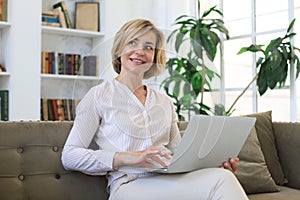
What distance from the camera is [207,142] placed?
1.65 meters

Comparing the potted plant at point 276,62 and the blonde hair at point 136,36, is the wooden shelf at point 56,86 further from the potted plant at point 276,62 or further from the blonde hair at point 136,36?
the blonde hair at point 136,36

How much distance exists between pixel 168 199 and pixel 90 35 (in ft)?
10.1

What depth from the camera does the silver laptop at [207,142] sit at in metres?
1.57

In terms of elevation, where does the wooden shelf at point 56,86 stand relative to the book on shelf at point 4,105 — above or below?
above

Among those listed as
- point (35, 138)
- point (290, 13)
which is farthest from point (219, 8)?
point (35, 138)

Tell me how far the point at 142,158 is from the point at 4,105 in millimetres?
2533

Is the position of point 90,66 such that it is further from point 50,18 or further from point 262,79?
point 50,18

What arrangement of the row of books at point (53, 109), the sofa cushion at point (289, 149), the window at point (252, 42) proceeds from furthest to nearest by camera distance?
the row of books at point (53, 109), the window at point (252, 42), the sofa cushion at point (289, 149)

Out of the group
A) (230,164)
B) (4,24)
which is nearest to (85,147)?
(230,164)

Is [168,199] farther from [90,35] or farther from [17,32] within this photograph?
[90,35]

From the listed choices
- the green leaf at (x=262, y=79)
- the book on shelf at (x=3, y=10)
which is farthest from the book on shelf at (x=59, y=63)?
the green leaf at (x=262, y=79)

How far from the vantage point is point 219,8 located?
3918 mm

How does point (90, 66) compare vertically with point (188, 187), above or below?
above

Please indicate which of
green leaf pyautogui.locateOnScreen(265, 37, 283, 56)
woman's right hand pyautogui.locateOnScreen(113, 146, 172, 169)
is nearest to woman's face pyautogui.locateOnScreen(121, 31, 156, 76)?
woman's right hand pyautogui.locateOnScreen(113, 146, 172, 169)
